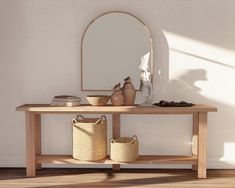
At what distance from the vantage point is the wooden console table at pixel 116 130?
327 cm

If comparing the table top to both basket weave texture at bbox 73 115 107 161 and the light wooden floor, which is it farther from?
the light wooden floor

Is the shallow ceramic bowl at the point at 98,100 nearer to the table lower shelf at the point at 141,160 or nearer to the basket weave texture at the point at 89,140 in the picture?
the basket weave texture at the point at 89,140

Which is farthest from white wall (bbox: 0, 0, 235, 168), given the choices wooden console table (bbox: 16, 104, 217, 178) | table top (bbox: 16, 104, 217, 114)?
table top (bbox: 16, 104, 217, 114)

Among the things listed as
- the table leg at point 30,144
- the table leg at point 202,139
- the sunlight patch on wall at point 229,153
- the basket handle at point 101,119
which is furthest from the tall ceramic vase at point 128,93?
the sunlight patch on wall at point 229,153

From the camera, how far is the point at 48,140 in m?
3.81

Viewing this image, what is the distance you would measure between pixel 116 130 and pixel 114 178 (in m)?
0.47

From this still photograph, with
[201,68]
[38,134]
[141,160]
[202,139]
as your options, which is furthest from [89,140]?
[201,68]

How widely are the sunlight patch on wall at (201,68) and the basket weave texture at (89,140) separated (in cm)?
94

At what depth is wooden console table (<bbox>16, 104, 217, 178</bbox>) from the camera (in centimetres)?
327

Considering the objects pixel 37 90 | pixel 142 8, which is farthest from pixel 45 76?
pixel 142 8

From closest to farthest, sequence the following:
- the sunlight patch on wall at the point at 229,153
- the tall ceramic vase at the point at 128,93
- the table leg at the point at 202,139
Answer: the table leg at the point at 202,139 → the tall ceramic vase at the point at 128,93 → the sunlight patch on wall at the point at 229,153

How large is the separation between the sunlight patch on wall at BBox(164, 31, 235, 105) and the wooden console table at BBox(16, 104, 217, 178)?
0.33m

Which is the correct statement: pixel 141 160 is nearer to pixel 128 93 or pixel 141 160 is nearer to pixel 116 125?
pixel 116 125

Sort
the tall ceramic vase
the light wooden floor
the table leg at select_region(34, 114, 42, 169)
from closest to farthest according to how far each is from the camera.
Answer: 1. the light wooden floor
2. the tall ceramic vase
3. the table leg at select_region(34, 114, 42, 169)
